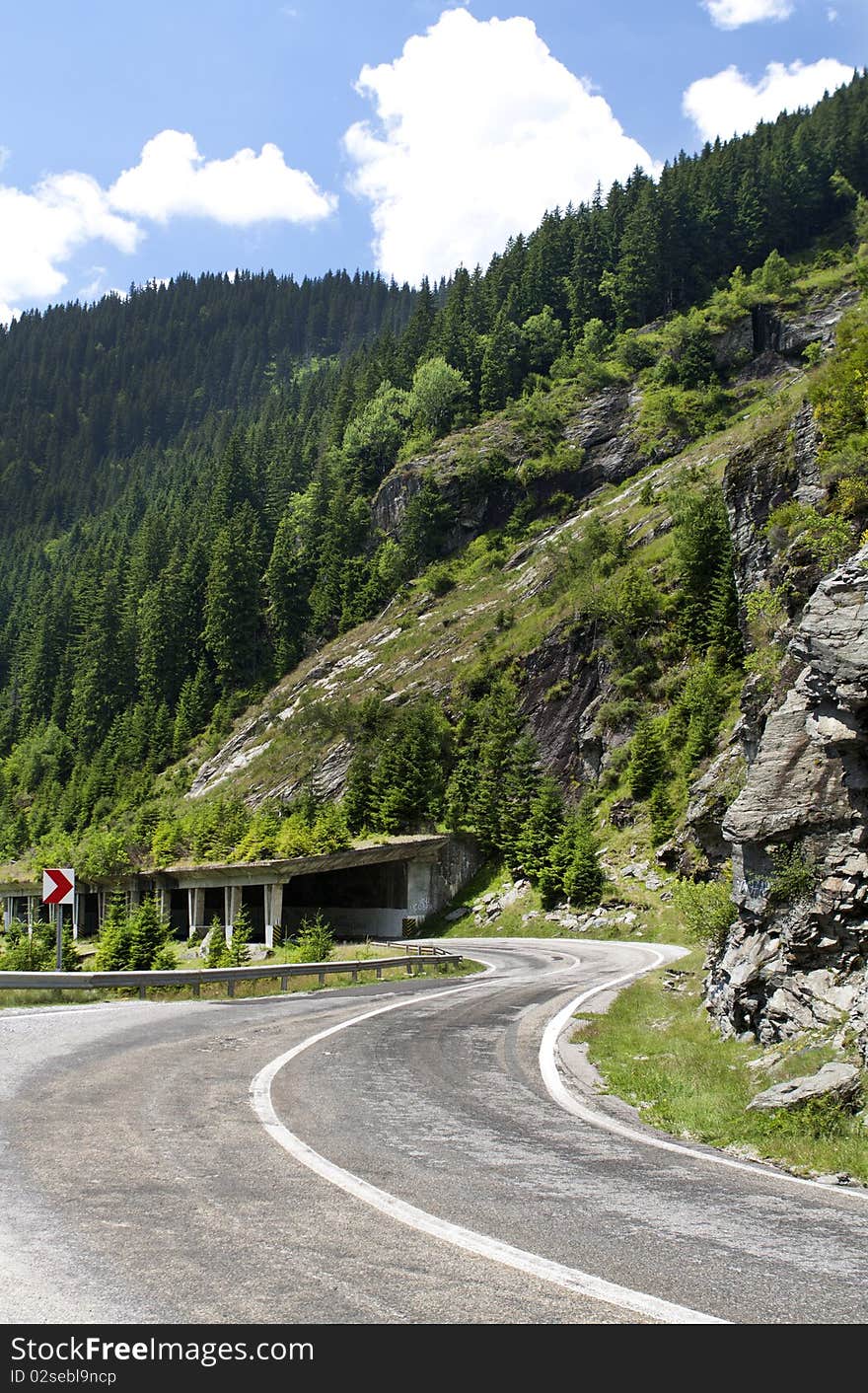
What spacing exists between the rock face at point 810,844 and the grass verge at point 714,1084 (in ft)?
2.28

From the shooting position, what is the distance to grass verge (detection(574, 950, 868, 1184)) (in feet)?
26.2

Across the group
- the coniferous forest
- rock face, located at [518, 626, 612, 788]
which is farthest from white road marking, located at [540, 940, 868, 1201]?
the coniferous forest

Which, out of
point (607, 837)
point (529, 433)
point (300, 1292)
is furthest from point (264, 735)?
point (300, 1292)

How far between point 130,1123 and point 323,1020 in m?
8.95

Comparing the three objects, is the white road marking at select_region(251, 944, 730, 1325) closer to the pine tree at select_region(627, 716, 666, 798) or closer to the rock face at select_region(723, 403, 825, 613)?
the rock face at select_region(723, 403, 825, 613)

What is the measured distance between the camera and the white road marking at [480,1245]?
425 centimetres

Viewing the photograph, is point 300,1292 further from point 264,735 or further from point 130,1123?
point 264,735

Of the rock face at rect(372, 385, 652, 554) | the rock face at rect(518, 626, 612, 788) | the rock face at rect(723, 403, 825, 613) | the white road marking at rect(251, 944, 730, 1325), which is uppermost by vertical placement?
the rock face at rect(372, 385, 652, 554)

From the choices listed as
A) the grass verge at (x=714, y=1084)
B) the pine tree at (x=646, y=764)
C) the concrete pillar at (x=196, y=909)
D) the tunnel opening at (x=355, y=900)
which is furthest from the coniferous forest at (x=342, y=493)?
the grass verge at (x=714, y=1084)

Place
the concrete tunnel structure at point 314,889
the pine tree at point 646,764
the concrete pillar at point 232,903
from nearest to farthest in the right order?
the concrete tunnel structure at point 314,889
the concrete pillar at point 232,903
the pine tree at point 646,764

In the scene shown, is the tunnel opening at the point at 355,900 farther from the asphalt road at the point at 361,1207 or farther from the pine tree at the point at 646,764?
the asphalt road at the point at 361,1207

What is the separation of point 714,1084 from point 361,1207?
6.14 meters

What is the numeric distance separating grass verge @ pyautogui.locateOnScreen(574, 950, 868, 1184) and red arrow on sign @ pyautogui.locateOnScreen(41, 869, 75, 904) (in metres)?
11.5

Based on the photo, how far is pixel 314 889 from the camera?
200ft
